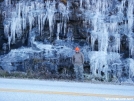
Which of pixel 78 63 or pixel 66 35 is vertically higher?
pixel 66 35

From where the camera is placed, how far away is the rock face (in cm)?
1184

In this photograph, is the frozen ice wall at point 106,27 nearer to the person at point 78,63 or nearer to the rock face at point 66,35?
the rock face at point 66,35

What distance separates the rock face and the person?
25.1 inches

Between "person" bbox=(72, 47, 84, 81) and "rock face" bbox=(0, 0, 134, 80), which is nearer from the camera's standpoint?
"person" bbox=(72, 47, 84, 81)

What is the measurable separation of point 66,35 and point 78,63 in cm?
172

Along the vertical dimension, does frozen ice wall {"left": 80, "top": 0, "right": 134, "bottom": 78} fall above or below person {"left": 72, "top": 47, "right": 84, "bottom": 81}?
above

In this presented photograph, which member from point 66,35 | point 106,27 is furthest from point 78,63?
point 106,27

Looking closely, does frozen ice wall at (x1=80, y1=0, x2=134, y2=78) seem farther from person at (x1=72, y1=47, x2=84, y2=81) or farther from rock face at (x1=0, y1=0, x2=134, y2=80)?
person at (x1=72, y1=47, x2=84, y2=81)

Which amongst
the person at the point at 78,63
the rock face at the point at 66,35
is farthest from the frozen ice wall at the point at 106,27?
the person at the point at 78,63

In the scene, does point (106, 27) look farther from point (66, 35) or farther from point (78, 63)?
point (78, 63)

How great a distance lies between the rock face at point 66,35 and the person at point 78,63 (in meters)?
0.64

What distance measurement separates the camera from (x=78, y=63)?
36.2 ft

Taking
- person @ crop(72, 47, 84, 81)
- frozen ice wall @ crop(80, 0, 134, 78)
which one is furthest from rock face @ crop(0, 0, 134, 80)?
person @ crop(72, 47, 84, 81)

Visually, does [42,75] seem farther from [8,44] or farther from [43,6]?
[43,6]
